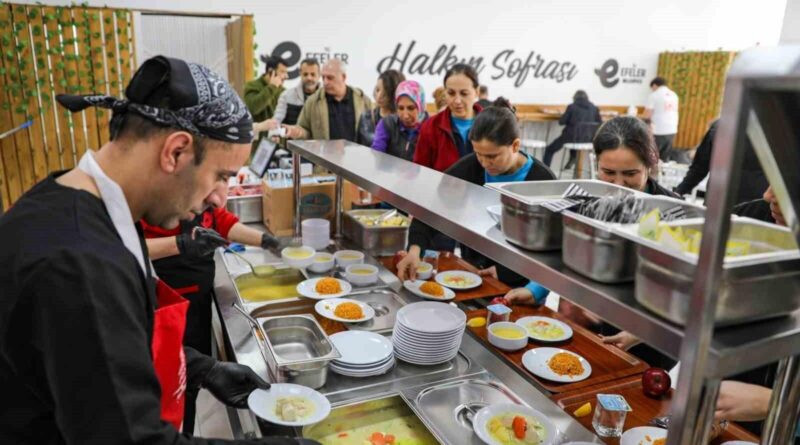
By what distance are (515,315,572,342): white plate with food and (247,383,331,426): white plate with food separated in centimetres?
83

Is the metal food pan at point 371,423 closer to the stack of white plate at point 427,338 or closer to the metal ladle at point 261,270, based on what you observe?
the stack of white plate at point 427,338

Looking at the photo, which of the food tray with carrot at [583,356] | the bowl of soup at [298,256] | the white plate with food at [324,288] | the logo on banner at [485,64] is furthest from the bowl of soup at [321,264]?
the logo on banner at [485,64]

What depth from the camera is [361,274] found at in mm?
2328

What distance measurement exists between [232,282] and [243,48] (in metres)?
4.38

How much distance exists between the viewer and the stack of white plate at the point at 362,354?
161cm

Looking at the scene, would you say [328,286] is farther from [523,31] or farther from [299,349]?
[523,31]

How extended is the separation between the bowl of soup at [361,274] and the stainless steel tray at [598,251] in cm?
143

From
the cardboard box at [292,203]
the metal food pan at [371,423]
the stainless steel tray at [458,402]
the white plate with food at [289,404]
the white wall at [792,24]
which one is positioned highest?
the white wall at [792,24]

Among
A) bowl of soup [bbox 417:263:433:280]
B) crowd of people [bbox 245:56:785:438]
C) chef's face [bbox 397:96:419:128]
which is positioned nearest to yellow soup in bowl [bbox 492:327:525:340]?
crowd of people [bbox 245:56:785:438]

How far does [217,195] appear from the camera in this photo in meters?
1.21

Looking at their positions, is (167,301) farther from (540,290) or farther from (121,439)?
(540,290)

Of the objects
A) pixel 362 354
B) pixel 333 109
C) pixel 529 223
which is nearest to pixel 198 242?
pixel 362 354

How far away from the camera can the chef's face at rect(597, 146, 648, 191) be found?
6.85ft

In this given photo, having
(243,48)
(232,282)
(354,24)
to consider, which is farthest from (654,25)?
(232,282)
